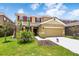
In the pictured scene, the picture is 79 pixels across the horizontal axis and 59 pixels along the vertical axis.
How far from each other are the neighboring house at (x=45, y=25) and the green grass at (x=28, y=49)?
44 centimetres

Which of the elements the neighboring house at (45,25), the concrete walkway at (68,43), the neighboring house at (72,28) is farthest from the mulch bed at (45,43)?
the neighboring house at (72,28)

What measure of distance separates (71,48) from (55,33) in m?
0.72

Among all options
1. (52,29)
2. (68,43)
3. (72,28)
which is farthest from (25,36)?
(72,28)

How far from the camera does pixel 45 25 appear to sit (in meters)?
4.86

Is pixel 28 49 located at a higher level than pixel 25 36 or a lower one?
lower

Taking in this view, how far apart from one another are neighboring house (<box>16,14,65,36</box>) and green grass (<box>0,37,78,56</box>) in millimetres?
443

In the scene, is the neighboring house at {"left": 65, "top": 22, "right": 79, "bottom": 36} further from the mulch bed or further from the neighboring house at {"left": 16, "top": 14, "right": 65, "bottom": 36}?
the mulch bed

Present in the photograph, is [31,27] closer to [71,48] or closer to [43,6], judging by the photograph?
[43,6]

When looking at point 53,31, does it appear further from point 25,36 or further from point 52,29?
point 25,36

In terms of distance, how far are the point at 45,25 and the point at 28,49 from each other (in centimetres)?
95

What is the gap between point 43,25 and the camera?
4844 millimetres

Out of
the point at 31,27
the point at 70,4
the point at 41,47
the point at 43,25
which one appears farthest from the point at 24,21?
the point at 70,4

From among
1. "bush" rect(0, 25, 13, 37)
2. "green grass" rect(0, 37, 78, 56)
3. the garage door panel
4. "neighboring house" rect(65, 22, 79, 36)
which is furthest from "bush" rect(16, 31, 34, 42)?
"neighboring house" rect(65, 22, 79, 36)

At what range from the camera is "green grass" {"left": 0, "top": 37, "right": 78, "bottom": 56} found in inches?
173
